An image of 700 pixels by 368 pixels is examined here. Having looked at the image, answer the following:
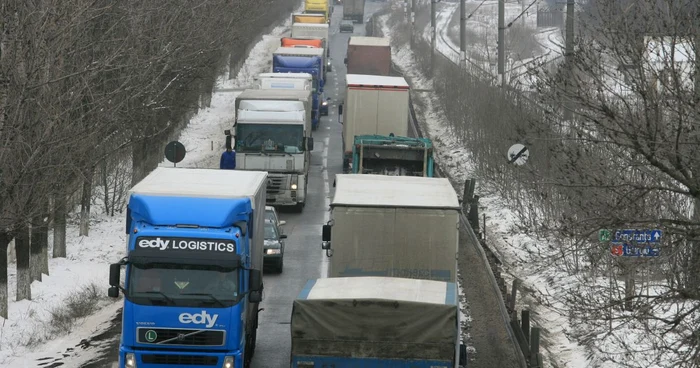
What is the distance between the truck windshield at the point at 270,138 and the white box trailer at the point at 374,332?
1872cm

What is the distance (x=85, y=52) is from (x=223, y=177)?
9737 millimetres

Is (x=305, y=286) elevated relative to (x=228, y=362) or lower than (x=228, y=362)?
elevated

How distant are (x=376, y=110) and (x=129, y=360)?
79.1ft

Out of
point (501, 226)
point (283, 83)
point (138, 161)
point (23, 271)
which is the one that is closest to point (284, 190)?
point (138, 161)

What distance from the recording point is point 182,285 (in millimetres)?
16281

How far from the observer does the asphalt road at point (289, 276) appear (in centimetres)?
1980

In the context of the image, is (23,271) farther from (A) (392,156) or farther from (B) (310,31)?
(B) (310,31)

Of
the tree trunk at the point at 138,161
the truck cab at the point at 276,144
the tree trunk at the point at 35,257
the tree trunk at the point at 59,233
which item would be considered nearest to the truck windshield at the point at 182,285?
the tree trunk at the point at 59,233

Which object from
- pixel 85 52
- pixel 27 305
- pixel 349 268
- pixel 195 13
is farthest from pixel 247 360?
pixel 195 13

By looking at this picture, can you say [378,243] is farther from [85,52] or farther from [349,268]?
[85,52]

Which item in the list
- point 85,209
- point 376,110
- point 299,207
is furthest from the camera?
point 376,110

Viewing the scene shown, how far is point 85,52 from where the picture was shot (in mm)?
26969

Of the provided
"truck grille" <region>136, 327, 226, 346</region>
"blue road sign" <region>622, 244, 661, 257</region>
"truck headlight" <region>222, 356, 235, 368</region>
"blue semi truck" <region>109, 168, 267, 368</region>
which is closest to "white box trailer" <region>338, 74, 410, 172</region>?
"blue semi truck" <region>109, 168, 267, 368</region>

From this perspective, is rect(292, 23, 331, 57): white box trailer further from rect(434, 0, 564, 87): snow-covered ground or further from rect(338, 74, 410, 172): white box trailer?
rect(338, 74, 410, 172): white box trailer
